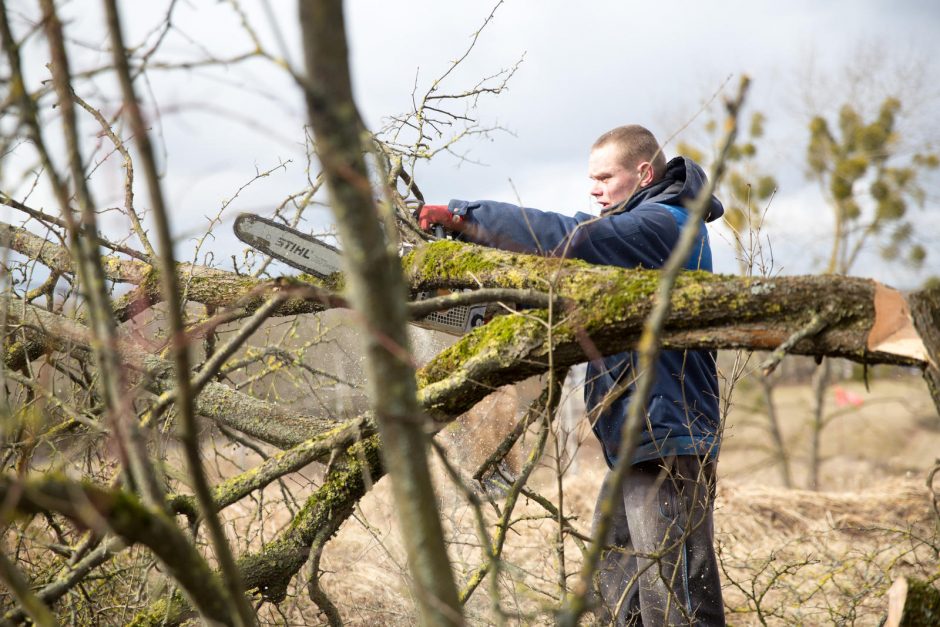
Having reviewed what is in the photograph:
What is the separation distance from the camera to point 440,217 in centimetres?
302

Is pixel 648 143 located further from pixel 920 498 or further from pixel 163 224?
pixel 920 498

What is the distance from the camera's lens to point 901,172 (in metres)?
20.4

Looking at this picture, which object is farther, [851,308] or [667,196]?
[667,196]

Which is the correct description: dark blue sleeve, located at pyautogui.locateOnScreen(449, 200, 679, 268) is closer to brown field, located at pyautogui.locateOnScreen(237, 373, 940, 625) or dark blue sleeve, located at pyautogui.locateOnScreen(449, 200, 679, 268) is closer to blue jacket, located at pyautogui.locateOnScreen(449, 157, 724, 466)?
blue jacket, located at pyautogui.locateOnScreen(449, 157, 724, 466)

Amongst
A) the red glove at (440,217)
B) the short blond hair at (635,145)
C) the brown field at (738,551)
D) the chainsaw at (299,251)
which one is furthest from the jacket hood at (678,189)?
the brown field at (738,551)

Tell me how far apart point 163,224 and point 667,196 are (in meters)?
2.31

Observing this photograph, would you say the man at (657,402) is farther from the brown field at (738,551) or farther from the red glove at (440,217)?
the brown field at (738,551)

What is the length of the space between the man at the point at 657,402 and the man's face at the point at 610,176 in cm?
21

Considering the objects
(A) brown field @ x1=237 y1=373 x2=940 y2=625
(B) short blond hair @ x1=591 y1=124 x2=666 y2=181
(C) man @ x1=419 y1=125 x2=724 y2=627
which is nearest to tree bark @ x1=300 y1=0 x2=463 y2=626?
(A) brown field @ x1=237 y1=373 x2=940 y2=625

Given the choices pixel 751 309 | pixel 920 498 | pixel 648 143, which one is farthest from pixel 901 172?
pixel 751 309

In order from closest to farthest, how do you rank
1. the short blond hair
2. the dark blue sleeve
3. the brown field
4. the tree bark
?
1. the tree bark
2. the dark blue sleeve
3. the short blond hair
4. the brown field

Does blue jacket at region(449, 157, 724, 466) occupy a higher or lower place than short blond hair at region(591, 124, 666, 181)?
lower

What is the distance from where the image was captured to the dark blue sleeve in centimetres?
280

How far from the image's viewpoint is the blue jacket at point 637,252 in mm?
2809
